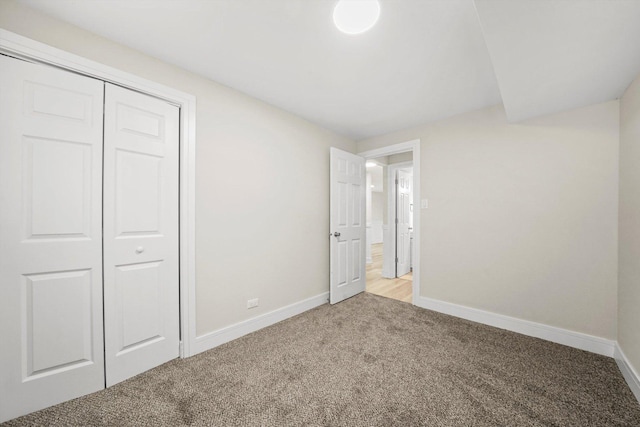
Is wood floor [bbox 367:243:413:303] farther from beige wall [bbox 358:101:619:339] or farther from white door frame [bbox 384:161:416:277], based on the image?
beige wall [bbox 358:101:619:339]

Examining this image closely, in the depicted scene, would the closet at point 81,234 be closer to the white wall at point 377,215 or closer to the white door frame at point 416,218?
the white door frame at point 416,218

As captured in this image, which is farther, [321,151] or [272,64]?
[321,151]

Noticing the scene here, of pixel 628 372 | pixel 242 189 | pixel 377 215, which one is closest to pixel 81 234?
pixel 242 189

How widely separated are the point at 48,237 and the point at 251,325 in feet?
5.32

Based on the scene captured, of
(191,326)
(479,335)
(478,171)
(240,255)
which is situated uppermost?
(478,171)

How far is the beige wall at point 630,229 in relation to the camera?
158 centimetres

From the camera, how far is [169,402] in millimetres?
1439

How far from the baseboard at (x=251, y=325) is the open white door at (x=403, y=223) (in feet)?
6.76

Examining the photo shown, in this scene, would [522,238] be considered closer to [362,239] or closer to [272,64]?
[362,239]

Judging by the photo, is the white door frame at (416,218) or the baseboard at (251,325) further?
the white door frame at (416,218)

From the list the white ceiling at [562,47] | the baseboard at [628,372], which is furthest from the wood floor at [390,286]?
the white ceiling at [562,47]

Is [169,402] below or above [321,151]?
below

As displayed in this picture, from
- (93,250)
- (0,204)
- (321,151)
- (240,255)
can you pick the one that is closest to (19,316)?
(93,250)

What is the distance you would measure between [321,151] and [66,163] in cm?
235
